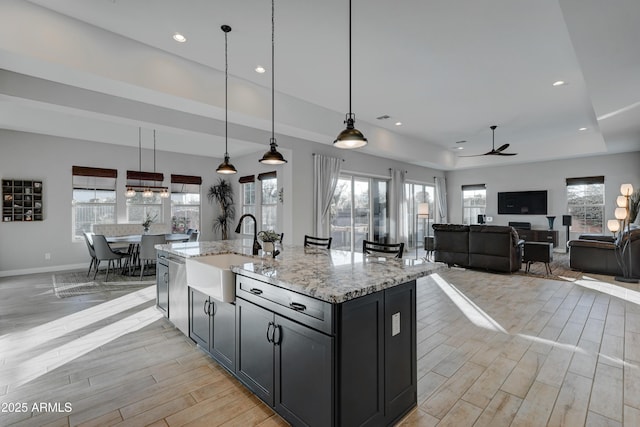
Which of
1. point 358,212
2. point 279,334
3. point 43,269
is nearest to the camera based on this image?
point 279,334

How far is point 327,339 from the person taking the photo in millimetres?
1599

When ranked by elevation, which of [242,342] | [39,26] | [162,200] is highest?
[39,26]

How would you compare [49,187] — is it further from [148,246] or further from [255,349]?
[255,349]

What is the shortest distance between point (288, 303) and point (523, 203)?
411 inches

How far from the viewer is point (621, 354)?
2811 millimetres

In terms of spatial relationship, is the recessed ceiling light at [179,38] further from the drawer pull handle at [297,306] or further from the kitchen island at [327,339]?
the drawer pull handle at [297,306]

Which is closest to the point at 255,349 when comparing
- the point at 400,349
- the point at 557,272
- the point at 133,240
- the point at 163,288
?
the point at 400,349

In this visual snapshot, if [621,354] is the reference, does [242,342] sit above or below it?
above

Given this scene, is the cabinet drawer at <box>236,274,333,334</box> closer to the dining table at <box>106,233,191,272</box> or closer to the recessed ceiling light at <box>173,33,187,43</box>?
the recessed ceiling light at <box>173,33,187,43</box>

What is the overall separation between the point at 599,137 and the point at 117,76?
416 inches

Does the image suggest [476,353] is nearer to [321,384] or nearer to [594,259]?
[321,384]

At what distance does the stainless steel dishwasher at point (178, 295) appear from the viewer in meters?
3.10

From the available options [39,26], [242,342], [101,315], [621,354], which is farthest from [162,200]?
[621,354]

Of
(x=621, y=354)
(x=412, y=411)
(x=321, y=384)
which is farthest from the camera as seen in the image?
(x=621, y=354)
